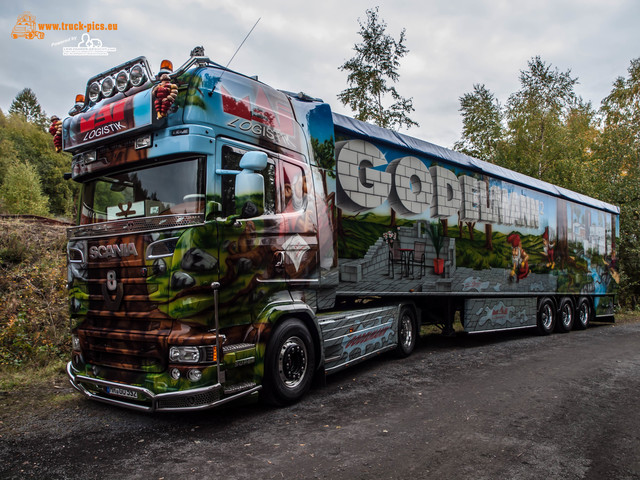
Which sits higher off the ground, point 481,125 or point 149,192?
point 481,125

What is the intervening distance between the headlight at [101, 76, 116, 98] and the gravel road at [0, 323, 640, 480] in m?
3.49

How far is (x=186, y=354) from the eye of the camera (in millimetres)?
4195

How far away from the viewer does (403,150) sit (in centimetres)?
780

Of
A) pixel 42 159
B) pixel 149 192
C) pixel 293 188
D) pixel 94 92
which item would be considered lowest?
pixel 149 192

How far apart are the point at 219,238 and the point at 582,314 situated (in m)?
13.1

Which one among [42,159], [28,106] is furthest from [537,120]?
[28,106]

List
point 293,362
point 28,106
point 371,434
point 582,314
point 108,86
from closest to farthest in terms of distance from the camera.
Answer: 1. point 371,434
2. point 108,86
3. point 293,362
4. point 582,314
5. point 28,106

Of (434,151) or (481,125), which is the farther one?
(481,125)

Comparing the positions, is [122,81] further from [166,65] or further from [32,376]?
[32,376]

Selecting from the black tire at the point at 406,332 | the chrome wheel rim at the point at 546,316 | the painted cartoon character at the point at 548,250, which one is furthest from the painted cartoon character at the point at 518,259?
the black tire at the point at 406,332

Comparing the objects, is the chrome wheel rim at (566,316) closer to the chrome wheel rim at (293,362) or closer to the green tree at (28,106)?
the chrome wheel rim at (293,362)

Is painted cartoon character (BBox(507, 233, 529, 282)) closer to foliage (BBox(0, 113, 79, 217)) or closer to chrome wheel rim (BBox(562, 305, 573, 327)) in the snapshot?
chrome wheel rim (BBox(562, 305, 573, 327))

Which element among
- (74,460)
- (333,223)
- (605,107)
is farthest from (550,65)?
(74,460)

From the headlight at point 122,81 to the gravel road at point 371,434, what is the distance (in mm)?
3493
